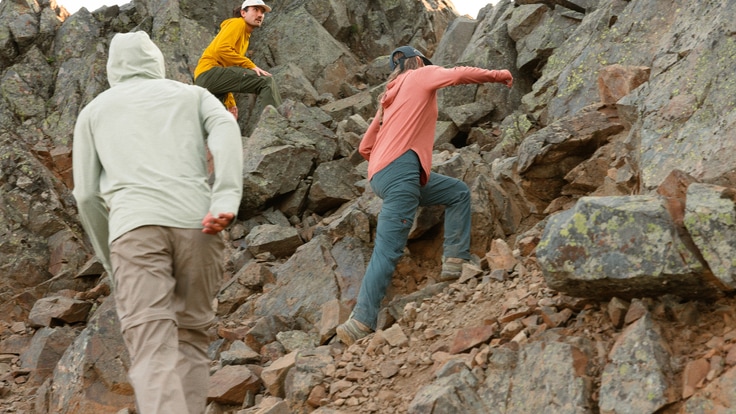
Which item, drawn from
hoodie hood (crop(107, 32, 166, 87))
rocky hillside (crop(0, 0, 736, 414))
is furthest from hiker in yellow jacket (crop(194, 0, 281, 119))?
hoodie hood (crop(107, 32, 166, 87))

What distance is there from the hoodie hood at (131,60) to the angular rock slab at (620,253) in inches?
131

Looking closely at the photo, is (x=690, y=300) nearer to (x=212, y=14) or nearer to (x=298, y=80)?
(x=298, y=80)

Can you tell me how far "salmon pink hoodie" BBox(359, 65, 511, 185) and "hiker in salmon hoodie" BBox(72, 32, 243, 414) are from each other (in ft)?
11.7

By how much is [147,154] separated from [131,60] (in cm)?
88

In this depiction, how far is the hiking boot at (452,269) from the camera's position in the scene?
9.18 metres

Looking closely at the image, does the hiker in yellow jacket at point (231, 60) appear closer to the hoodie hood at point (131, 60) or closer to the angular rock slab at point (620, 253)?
the hoodie hood at point (131, 60)

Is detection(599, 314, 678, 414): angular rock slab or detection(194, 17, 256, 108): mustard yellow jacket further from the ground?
detection(194, 17, 256, 108): mustard yellow jacket

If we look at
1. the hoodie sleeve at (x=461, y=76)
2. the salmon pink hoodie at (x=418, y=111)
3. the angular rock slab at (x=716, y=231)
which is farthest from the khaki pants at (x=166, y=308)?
the hoodie sleeve at (x=461, y=76)

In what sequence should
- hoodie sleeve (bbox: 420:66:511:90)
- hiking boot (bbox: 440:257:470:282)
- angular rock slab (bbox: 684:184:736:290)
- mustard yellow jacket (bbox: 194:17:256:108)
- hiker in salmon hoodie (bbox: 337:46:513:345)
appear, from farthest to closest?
mustard yellow jacket (bbox: 194:17:256:108)
hiking boot (bbox: 440:257:470:282)
hoodie sleeve (bbox: 420:66:511:90)
hiker in salmon hoodie (bbox: 337:46:513:345)
angular rock slab (bbox: 684:184:736:290)

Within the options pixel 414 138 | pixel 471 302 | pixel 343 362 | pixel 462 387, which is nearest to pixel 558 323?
pixel 462 387

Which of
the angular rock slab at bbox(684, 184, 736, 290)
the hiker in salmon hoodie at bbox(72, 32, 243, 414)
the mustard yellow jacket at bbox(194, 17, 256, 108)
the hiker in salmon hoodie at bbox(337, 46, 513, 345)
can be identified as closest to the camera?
the hiker in salmon hoodie at bbox(72, 32, 243, 414)

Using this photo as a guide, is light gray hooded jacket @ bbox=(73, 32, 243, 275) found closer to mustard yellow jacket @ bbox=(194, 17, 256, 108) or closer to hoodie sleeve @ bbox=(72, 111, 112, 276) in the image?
hoodie sleeve @ bbox=(72, 111, 112, 276)

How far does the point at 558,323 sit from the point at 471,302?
1706 millimetres

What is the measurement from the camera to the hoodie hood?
5.93 meters
